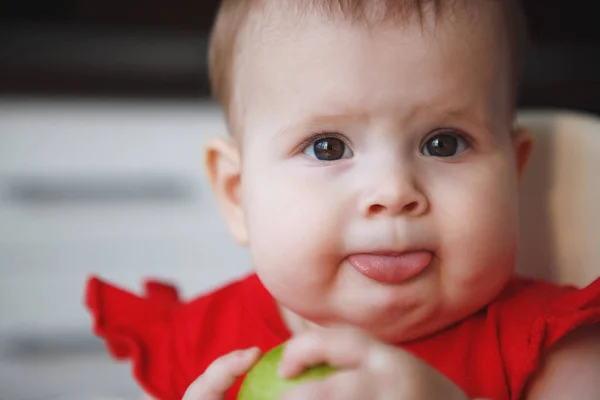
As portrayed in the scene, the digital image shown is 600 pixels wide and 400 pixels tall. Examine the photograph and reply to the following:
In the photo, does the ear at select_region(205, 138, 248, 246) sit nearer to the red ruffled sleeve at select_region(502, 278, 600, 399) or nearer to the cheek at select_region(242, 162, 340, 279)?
the cheek at select_region(242, 162, 340, 279)

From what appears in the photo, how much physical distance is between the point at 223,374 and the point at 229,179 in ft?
0.96

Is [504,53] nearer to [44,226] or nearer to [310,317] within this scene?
[310,317]

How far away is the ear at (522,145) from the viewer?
2.69 feet

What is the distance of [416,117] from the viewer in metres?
0.66

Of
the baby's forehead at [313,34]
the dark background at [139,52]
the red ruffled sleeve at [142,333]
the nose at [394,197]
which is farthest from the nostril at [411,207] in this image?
the dark background at [139,52]

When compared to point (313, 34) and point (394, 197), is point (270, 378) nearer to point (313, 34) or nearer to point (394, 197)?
point (394, 197)

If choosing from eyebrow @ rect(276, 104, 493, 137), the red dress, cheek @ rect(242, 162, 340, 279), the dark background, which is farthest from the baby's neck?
the dark background

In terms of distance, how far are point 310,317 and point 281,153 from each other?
0.16 metres

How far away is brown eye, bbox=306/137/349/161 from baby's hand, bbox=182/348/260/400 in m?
0.19

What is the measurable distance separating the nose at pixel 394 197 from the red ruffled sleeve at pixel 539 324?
0.47 feet

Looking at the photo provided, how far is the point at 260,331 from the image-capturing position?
Result: 0.82 m

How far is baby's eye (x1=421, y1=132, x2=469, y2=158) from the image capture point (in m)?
0.69

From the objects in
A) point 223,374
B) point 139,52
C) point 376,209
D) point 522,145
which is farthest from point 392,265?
point 139,52

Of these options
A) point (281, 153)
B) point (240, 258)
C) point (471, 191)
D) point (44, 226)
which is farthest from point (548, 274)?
point (44, 226)
